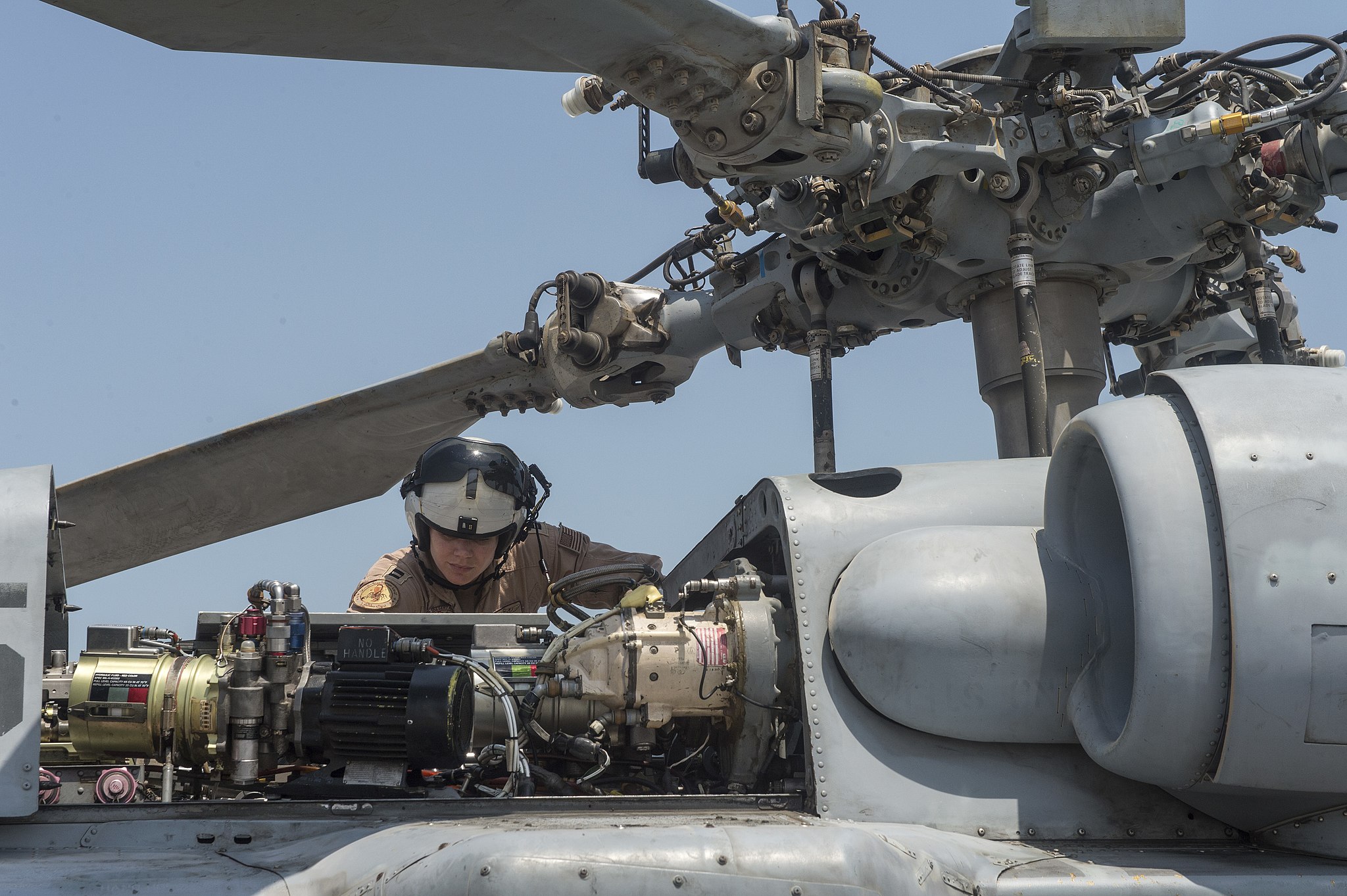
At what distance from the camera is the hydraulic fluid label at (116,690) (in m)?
4.32

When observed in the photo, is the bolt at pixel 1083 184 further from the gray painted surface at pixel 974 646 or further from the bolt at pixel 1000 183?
the gray painted surface at pixel 974 646

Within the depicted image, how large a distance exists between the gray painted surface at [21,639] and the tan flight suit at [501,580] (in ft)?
7.25

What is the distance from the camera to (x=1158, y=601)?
12.1 ft

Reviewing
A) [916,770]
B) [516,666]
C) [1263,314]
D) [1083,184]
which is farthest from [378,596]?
[1263,314]

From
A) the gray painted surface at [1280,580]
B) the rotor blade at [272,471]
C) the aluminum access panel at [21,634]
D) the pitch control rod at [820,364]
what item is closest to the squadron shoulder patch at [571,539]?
the rotor blade at [272,471]

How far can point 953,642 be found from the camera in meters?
4.14

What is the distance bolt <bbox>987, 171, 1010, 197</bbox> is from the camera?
5742mm

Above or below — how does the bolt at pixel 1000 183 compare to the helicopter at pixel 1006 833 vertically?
above

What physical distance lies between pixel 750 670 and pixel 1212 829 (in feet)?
4.74

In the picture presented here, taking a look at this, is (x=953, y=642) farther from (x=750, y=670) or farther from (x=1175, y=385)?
(x=1175, y=385)

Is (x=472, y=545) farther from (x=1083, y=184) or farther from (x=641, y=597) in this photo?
(x=1083, y=184)

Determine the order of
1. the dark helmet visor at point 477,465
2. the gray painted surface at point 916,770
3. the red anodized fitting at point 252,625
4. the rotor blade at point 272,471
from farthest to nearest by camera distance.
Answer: the rotor blade at point 272,471, the dark helmet visor at point 477,465, the red anodized fitting at point 252,625, the gray painted surface at point 916,770

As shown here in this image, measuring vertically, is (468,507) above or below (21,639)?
above

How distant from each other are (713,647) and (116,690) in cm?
186
